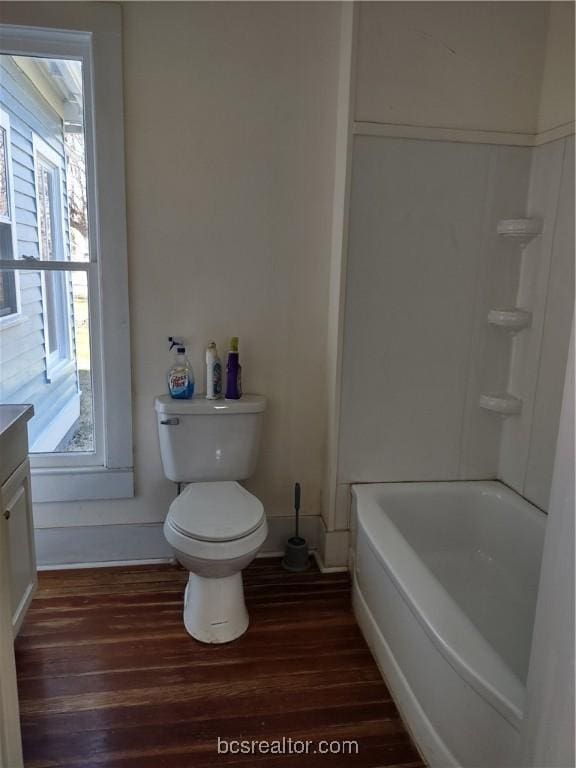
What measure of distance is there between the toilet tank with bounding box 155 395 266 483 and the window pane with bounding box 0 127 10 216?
957 millimetres

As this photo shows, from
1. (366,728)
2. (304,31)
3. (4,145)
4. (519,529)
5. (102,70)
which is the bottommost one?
(366,728)

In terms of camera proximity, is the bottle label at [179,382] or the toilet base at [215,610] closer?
the toilet base at [215,610]

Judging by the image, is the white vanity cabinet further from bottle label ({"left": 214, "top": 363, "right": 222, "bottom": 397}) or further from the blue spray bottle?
bottle label ({"left": 214, "top": 363, "right": 222, "bottom": 397})

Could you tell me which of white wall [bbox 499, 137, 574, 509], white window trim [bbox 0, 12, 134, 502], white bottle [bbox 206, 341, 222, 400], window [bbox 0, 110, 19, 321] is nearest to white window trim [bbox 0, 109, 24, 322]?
window [bbox 0, 110, 19, 321]

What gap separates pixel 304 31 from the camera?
2123 mm

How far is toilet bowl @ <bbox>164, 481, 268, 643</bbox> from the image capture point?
1.81 m

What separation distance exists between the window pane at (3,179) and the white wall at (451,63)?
137 centimetres

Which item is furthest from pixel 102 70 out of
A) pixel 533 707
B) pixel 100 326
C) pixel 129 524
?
pixel 533 707

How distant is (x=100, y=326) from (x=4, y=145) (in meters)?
0.77

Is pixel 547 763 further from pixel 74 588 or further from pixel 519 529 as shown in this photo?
pixel 74 588

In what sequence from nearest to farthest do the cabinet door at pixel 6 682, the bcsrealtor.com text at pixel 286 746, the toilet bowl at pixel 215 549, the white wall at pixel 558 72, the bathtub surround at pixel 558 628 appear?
1. the bathtub surround at pixel 558 628
2. the cabinet door at pixel 6 682
3. the bcsrealtor.com text at pixel 286 746
4. the toilet bowl at pixel 215 549
5. the white wall at pixel 558 72

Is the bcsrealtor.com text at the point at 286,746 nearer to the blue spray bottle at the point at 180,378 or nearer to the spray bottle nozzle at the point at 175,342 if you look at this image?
the blue spray bottle at the point at 180,378

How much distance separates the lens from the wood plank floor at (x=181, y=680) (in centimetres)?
151

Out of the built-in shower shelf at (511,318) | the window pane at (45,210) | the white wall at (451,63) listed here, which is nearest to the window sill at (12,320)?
the window pane at (45,210)
